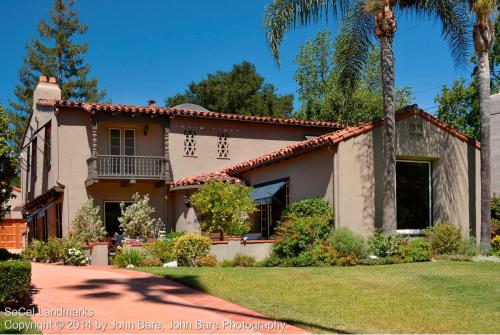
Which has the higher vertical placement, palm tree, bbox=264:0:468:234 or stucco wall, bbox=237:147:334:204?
palm tree, bbox=264:0:468:234

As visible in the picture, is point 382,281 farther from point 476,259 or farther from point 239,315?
point 476,259

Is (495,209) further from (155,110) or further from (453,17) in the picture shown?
(155,110)

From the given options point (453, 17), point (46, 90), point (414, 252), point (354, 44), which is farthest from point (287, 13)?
point (46, 90)

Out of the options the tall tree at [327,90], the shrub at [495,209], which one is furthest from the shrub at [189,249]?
the tall tree at [327,90]

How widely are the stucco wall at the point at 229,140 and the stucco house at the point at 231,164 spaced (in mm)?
53

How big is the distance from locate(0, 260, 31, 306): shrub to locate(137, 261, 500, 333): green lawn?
3.63 meters

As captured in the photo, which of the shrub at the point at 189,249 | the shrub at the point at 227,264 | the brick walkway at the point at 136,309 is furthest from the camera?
the shrub at the point at 227,264

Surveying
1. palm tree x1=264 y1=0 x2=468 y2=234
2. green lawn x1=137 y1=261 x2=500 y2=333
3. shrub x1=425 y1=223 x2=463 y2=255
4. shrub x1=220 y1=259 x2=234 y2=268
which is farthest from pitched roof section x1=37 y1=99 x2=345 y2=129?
shrub x1=425 y1=223 x2=463 y2=255

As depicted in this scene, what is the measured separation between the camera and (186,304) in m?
9.56

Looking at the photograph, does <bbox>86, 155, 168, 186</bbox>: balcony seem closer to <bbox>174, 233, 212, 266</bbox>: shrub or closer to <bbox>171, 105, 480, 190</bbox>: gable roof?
<bbox>171, 105, 480, 190</bbox>: gable roof

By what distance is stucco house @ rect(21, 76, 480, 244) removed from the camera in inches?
688

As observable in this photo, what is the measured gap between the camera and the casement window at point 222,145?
26.8 m

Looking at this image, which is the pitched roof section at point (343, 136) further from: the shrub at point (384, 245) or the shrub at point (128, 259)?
the shrub at point (128, 259)

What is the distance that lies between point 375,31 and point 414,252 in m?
7.41
